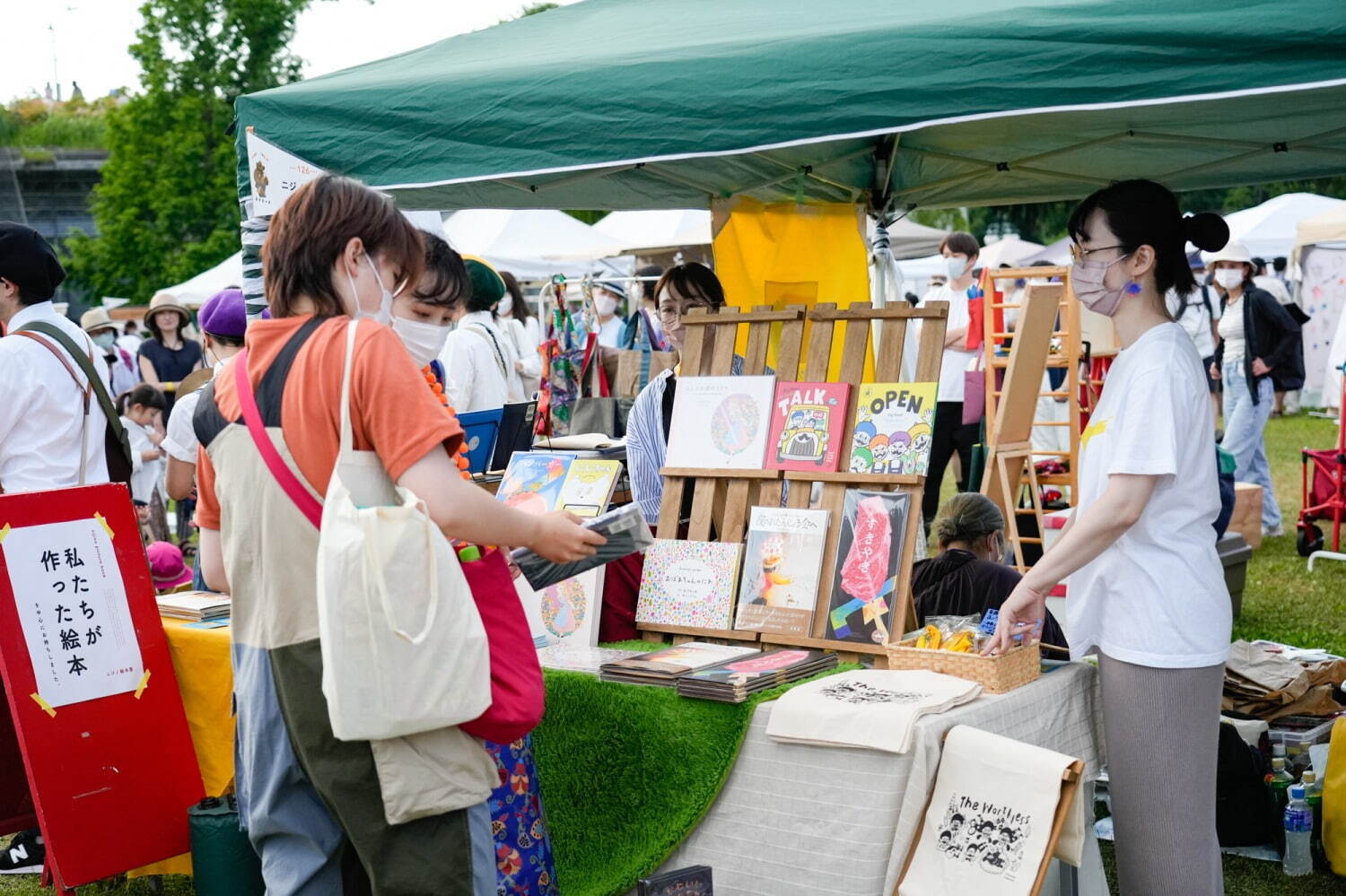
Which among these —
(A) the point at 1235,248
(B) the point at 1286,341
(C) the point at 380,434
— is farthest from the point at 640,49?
(A) the point at 1235,248

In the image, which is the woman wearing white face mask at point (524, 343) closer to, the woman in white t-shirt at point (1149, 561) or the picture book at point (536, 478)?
the picture book at point (536, 478)

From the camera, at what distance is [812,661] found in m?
3.08

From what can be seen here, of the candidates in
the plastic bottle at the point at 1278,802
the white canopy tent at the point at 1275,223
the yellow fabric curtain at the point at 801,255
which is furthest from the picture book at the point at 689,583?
the white canopy tent at the point at 1275,223

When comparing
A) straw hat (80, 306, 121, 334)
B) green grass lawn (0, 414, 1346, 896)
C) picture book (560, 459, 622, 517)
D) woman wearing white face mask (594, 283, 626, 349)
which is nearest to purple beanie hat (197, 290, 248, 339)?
picture book (560, 459, 622, 517)

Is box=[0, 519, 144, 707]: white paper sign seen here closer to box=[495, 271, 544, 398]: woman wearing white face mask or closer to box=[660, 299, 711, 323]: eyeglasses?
box=[660, 299, 711, 323]: eyeglasses

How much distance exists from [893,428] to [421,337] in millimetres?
1249

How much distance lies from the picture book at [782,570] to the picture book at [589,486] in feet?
1.48

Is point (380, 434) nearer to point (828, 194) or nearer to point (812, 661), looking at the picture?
point (812, 661)

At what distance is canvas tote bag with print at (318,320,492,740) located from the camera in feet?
6.29

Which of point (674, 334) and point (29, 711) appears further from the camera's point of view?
point (674, 334)

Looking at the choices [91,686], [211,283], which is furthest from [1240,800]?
[211,283]

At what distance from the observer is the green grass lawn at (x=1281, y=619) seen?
11.6 ft

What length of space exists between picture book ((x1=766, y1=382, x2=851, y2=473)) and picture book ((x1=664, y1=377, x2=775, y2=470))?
3cm

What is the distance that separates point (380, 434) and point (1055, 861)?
6.35ft
